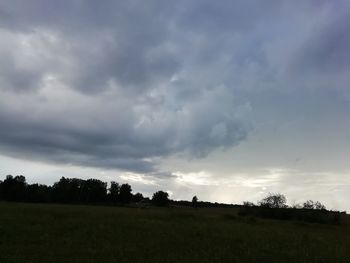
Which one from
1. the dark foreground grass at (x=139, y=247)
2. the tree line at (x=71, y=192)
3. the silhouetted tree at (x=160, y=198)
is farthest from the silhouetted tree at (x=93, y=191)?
the dark foreground grass at (x=139, y=247)

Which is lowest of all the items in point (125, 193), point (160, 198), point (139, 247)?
point (139, 247)

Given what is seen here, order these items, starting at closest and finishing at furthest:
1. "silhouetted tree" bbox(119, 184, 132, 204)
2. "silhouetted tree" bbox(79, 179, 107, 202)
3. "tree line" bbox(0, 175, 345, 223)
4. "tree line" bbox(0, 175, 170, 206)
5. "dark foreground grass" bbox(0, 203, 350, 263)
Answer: "dark foreground grass" bbox(0, 203, 350, 263) → "tree line" bbox(0, 175, 345, 223) → "tree line" bbox(0, 175, 170, 206) → "silhouetted tree" bbox(79, 179, 107, 202) → "silhouetted tree" bbox(119, 184, 132, 204)

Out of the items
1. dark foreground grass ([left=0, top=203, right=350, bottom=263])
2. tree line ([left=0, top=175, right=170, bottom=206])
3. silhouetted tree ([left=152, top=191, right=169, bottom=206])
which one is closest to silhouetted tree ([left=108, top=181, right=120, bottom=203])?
tree line ([left=0, top=175, right=170, bottom=206])

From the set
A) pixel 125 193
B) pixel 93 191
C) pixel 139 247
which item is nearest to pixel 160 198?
pixel 125 193

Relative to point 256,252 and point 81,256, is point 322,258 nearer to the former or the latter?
point 256,252

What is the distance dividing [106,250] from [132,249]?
1.67m

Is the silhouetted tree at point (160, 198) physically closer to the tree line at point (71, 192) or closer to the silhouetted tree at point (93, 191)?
the tree line at point (71, 192)

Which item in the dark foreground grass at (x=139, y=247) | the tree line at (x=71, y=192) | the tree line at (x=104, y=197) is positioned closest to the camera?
the dark foreground grass at (x=139, y=247)

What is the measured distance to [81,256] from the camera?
2373cm

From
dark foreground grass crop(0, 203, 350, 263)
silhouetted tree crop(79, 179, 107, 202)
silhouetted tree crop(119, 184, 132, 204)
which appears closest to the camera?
dark foreground grass crop(0, 203, 350, 263)

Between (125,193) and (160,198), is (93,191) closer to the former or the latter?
(125,193)

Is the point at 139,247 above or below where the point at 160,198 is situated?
below

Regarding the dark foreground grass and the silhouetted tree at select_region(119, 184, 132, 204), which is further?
the silhouetted tree at select_region(119, 184, 132, 204)

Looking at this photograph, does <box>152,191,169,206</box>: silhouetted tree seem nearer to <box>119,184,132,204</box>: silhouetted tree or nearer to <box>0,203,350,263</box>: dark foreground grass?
<box>119,184,132,204</box>: silhouetted tree
